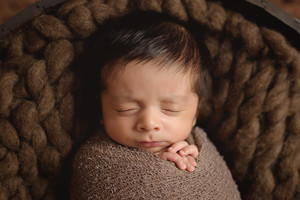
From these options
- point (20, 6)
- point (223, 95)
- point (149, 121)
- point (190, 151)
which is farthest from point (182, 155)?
point (20, 6)

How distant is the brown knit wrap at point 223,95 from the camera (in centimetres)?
79

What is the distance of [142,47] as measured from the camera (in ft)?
2.66

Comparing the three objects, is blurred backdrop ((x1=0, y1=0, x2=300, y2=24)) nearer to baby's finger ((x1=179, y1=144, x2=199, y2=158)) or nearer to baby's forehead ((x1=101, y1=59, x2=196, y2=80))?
baby's forehead ((x1=101, y1=59, x2=196, y2=80))

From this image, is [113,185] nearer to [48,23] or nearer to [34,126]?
[34,126]

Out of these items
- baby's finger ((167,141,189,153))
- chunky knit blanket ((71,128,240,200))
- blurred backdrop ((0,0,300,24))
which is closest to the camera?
chunky knit blanket ((71,128,240,200))

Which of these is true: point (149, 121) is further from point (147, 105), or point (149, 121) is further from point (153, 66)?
point (153, 66)

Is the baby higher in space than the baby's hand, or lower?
higher

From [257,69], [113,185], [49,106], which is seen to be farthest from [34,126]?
[257,69]

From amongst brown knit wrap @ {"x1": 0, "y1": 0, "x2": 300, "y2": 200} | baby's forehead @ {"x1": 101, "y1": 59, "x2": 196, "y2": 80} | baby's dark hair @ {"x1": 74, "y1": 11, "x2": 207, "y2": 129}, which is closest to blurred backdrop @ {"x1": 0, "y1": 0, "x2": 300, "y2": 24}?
brown knit wrap @ {"x1": 0, "y1": 0, "x2": 300, "y2": 200}

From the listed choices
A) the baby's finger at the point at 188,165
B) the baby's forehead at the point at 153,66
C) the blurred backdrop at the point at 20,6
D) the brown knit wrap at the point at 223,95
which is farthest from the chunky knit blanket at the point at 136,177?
the blurred backdrop at the point at 20,6

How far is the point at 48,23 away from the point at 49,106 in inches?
9.9

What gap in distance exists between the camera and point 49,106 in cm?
82

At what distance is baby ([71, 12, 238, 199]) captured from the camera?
0.79 m

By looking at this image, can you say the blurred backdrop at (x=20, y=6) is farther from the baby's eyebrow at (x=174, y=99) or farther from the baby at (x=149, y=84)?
the baby's eyebrow at (x=174, y=99)
